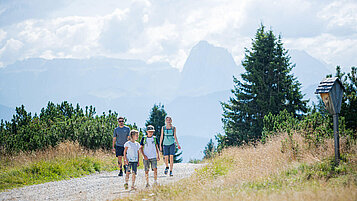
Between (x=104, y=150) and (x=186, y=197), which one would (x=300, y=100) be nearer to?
(x=104, y=150)

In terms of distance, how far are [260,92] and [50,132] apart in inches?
681

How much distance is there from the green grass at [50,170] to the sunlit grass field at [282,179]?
5104 mm

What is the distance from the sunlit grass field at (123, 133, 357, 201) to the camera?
6.36 metres

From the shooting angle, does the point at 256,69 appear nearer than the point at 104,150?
No

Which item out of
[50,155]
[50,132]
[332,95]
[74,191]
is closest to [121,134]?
[74,191]

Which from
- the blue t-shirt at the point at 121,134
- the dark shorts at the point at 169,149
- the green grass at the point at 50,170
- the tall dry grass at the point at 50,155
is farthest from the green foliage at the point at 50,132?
the dark shorts at the point at 169,149

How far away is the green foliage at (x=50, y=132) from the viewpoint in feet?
54.9

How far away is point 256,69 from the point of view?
29.5 metres

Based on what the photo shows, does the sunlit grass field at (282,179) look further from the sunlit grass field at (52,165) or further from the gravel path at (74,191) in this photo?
the sunlit grass field at (52,165)

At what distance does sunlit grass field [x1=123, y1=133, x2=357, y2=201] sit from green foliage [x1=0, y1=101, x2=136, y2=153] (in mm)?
8527

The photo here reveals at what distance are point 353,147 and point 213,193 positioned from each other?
4.53 meters

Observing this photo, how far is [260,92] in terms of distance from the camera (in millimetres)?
28531

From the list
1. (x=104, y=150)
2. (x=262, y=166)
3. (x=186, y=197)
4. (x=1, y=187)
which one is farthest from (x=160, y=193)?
(x=104, y=150)

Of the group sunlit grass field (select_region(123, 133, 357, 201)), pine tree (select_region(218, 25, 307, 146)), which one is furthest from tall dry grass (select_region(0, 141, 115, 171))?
pine tree (select_region(218, 25, 307, 146))
